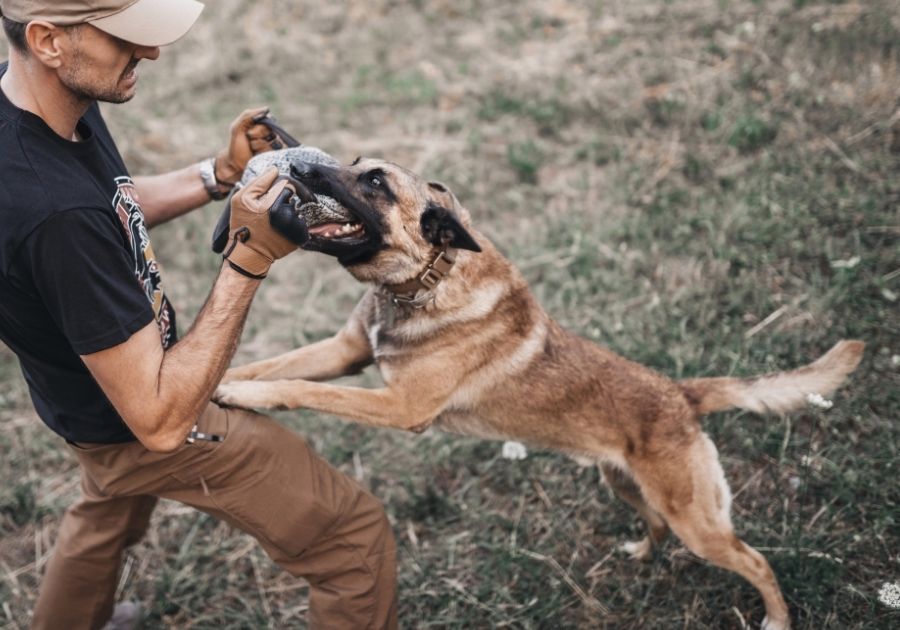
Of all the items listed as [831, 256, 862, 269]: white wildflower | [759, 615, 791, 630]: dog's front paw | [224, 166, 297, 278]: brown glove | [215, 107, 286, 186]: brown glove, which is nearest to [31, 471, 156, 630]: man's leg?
[224, 166, 297, 278]: brown glove

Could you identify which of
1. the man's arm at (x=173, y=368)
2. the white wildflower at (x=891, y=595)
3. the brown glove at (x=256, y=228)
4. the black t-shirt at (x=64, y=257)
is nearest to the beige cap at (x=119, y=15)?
the black t-shirt at (x=64, y=257)

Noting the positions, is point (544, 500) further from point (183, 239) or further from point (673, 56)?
point (673, 56)

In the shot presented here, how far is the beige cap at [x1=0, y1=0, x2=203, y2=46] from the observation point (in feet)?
6.97

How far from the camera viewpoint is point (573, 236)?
17.3 feet

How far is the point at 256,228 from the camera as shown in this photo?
235cm

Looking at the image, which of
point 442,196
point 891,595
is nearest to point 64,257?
point 442,196

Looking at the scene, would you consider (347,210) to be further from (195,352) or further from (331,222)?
(195,352)

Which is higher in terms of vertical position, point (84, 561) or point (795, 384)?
point (795, 384)

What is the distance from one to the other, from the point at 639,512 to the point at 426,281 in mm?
1638

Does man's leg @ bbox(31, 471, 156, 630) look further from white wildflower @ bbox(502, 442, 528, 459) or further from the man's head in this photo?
white wildflower @ bbox(502, 442, 528, 459)

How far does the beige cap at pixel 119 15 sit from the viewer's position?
2.12 metres

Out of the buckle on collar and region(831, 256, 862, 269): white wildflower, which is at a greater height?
the buckle on collar

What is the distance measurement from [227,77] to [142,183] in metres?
5.34

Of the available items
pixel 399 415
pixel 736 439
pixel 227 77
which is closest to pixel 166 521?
pixel 399 415
